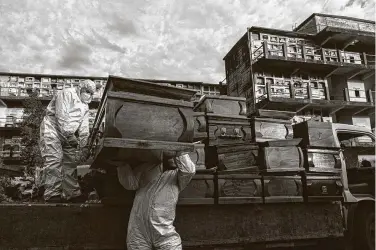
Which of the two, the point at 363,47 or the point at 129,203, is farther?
the point at 363,47

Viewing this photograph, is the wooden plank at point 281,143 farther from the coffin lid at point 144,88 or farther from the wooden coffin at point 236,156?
the coffin lid at point 144,88

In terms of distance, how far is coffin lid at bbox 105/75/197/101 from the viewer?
2.91 meters

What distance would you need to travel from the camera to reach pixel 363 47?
2498 centimetres

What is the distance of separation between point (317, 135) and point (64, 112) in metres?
3.71

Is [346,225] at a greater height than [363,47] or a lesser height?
lesser

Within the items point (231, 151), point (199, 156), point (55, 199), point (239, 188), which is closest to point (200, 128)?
point (199, 156)

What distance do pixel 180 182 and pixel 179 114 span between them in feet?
2.38

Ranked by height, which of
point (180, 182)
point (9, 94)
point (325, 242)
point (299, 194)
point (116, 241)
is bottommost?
point (325, 242)

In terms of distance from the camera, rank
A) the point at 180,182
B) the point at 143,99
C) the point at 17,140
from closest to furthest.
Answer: the point at 143,99 < the point at 180,182 < the point at 17,140


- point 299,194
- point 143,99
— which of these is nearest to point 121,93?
point 143,99

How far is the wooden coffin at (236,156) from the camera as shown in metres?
4.39

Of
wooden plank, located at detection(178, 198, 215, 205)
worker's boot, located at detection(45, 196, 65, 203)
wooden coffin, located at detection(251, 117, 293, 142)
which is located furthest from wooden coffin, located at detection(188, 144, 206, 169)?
worker's boot, located at detection(45, 196, 65, 203)

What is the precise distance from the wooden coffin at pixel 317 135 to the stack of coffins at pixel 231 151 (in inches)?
32.6

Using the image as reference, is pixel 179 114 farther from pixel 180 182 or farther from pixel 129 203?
pixel 129 203
